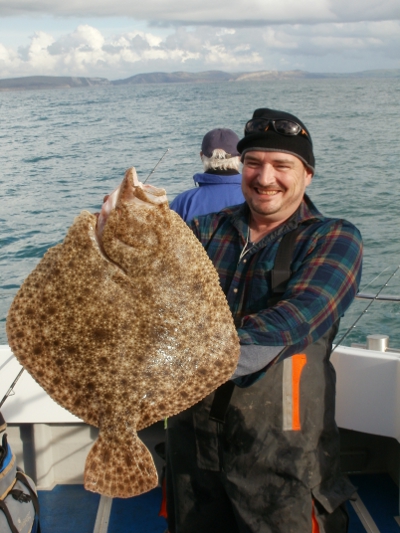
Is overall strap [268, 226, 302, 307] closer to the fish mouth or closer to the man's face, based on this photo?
the man's face

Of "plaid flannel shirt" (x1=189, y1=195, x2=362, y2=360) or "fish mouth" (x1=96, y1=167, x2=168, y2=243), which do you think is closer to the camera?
"fish mouth" (x1=96, y1=167, x2=168, y2=243)

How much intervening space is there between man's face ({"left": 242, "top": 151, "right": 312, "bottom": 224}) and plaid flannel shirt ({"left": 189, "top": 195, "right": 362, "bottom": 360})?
9 centimetres

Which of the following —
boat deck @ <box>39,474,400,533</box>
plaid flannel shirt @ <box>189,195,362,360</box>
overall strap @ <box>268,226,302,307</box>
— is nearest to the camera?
plaid flannel shirt @ <box>189,195,362,360</box>

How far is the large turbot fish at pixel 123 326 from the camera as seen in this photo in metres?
2.10

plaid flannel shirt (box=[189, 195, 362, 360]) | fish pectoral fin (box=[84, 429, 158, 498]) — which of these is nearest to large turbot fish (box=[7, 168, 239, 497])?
fish pectoral fin (box=[84, 429, 158, 498])

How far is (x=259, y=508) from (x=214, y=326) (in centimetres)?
109

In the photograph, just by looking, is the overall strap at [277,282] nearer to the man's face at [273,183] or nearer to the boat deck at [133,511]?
the man's face at [273,183]

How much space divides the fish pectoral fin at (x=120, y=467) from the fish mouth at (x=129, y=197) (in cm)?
75

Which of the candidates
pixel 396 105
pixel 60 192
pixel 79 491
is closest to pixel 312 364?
pixel 79 491

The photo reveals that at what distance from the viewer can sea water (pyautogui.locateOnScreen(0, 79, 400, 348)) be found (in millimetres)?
14352

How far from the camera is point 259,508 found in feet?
8.87

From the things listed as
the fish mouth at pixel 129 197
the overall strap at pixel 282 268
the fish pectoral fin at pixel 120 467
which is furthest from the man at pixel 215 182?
the fish pectoral fin at pixel 120 467

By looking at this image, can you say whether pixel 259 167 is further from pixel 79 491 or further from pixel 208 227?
pixel 79 491

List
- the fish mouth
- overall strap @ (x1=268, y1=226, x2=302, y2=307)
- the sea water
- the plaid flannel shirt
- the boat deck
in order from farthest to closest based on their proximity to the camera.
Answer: the sea water, the boat deck, overall strap @ (x1=268, y1=226, x2=302, y2=307), the plaid flannel shirt, the fish mouth
